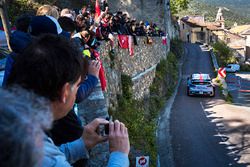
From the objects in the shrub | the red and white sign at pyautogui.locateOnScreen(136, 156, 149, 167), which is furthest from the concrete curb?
the shrub

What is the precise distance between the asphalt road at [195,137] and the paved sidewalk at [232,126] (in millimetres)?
263

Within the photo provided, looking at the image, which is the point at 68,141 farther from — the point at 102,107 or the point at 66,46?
the point at 102,107

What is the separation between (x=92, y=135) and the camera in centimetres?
260

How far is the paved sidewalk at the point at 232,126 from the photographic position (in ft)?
45.4

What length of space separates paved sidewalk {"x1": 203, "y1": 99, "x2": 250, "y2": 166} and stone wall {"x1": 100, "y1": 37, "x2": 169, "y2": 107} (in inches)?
166

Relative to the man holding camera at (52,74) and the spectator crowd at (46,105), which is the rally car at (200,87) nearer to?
the spectator crowd at (46,105)

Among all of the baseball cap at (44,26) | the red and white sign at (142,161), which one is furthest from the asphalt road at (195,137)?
the baseball cap at (44,26)

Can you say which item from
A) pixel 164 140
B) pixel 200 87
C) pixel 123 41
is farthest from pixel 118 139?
pixel 200 87

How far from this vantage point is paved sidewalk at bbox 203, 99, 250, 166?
13.9 m

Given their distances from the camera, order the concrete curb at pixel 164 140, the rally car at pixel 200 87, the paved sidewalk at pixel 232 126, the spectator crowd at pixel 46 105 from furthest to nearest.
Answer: the rally car at pixel 200 87, the paved sidewalk at pixel 232 126, the concrete curb at pixel 164 140, the spectator crowd at pixel 46 105

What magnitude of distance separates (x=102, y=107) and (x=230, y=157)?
374 inches

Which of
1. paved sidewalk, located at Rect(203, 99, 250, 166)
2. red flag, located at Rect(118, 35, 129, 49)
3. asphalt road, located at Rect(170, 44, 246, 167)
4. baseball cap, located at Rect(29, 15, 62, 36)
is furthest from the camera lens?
paved sidewalk, located at Rect(203, 99, 250, 166)

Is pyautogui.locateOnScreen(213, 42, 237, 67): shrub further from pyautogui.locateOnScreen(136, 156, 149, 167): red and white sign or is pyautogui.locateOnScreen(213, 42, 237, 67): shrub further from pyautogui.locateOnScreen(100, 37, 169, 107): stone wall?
pyautogui.locateOnScreen(136, 156, 149, 167): red and white sign

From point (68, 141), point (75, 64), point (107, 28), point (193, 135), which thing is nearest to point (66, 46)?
point (75, 64)
